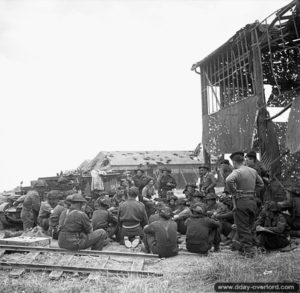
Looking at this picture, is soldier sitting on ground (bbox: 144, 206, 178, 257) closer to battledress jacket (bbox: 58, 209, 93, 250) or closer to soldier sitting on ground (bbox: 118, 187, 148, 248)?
soldier sitting on ground (bbox: 118, 187, 148, 248)

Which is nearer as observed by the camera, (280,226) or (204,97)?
(280,226)

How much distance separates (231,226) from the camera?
875cm

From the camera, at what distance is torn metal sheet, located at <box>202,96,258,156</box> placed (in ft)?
40.1

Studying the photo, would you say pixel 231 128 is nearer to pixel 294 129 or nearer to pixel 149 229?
pixel 294 129

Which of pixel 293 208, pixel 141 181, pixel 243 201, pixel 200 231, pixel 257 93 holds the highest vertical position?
pixel 257 93

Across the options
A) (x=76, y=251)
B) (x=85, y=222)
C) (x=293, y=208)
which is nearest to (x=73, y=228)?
(x=85, y=222)

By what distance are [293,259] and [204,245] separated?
1.90 meters

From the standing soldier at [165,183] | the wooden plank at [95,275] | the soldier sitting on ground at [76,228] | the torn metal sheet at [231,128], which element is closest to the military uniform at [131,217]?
the soldier sitting on ground at [76,228]

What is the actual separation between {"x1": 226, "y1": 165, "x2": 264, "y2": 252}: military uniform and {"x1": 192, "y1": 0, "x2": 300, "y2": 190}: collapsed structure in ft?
9.87

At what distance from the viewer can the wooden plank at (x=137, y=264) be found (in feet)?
21.1

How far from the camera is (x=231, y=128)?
13.3m

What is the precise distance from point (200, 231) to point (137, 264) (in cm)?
171

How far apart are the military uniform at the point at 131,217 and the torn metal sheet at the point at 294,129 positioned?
4.51m

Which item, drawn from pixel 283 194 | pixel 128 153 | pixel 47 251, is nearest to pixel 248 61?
pixel 283 194
